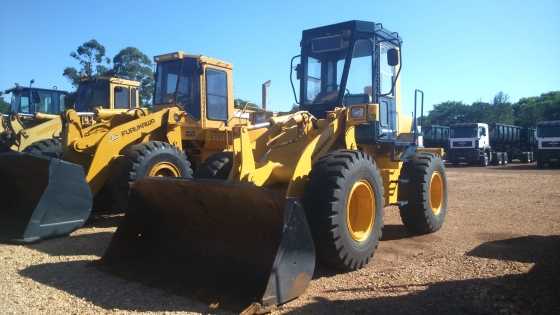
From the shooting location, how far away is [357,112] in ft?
19.4

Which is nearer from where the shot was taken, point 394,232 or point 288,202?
point 288,202

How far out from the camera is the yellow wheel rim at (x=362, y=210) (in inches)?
211

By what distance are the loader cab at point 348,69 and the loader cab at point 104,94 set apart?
6694 millimetres

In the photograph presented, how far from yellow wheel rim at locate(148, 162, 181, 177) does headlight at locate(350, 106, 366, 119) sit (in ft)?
11.9

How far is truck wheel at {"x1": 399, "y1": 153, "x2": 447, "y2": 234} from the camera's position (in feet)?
23.2

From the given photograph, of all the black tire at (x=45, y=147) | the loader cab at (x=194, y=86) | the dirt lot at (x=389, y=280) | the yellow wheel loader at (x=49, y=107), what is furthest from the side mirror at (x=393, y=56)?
the black tire at (x=45, y=147)

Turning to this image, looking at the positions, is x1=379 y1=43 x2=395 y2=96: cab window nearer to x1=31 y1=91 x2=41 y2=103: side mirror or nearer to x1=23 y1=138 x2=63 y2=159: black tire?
x1=23 y1=138 x2=63 y2=159: black tire

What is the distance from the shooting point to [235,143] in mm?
5035

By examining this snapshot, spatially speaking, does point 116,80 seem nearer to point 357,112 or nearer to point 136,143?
point 136,143

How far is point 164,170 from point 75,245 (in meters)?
2.15

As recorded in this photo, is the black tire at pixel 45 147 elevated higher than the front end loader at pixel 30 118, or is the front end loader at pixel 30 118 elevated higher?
the front end loader at pixel 30 118

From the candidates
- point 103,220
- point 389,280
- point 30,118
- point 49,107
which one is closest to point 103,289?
point 389,280

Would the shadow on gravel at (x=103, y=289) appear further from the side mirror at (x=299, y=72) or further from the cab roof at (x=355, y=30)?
the cab roof at (x=355, y=30)

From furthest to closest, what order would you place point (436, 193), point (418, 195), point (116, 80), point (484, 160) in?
point (484, 160)
point (116, 80)
point (436, 193)
point (418, 195)
